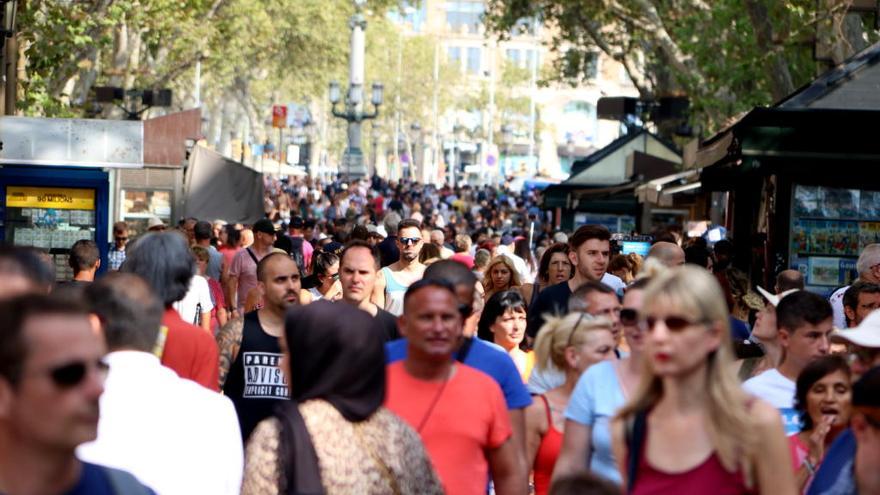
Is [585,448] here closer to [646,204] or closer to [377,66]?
[646,204]

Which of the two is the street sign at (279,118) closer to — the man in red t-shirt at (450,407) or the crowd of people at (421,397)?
the crowd of people at (421,397)

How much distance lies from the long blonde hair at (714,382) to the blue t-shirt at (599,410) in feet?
1.99

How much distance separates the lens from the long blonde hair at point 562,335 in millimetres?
7148

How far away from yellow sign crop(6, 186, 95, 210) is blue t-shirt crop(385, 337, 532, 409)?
45.8 ft

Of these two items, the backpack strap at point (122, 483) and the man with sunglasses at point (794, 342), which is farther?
the man with sunglasses at point (794, 342)

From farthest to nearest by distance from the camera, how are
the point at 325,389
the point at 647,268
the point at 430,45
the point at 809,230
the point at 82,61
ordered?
the point at 430,45, the point at 82,61, the point at 809,230, the point at 647,268, the point at 325,389

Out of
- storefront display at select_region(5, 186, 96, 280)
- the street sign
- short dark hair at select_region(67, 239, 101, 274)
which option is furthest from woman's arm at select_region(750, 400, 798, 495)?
the street sign

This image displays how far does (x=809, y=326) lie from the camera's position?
280 inches

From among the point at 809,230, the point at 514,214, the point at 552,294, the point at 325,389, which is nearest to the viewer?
the point at 325,389

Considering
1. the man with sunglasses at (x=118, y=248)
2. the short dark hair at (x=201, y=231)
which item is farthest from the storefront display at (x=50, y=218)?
the short dark hair at (x=201, y=231)

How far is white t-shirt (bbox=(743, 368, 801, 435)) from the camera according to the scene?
6.75m

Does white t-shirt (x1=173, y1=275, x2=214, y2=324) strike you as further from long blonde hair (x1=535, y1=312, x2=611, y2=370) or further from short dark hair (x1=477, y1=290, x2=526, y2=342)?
long blonde hair (x1=535, y1=312, x2=611, y2=370)

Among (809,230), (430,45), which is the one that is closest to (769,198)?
(809,230)

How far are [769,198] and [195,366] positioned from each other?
10376 mm
